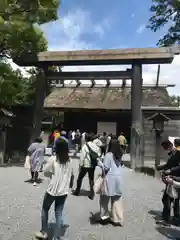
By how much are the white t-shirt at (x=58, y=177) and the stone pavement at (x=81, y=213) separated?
836 millimetres

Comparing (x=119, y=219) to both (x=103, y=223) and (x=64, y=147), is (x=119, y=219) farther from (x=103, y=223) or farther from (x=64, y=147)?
(x=64, y=147)

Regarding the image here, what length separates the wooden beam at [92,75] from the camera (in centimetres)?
1396

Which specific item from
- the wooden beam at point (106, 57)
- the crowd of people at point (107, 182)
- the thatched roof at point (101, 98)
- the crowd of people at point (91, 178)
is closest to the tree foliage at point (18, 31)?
the wooden beam at point (106, 57)

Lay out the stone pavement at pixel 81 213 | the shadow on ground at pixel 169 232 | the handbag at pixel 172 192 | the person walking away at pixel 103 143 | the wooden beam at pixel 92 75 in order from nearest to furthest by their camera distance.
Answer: the stone pavement at pixel 81 213, the shadow on ground at pixel 169 232, the handbag at pixel 172 192, the person walking away at pixel 103 143, the wooden beam at pixel 92 75

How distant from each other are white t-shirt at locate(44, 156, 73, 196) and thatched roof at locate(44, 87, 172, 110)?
49.7 ft

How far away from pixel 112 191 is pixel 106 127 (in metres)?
16.0

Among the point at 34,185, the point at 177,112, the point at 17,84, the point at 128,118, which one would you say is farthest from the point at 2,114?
the point at 128,118

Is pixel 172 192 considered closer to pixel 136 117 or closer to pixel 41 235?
pixel 41 235

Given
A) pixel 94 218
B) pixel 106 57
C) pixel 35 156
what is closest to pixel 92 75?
pixel 106 57

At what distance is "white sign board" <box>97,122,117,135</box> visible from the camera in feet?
69.7

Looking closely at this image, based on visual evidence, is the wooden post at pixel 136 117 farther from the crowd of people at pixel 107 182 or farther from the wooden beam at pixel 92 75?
the crowd of people at pixel 107 182

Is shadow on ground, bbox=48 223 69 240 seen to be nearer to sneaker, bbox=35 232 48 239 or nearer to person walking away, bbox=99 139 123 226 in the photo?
sneaker, bbox=35 232 48 239

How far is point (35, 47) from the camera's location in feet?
44.8

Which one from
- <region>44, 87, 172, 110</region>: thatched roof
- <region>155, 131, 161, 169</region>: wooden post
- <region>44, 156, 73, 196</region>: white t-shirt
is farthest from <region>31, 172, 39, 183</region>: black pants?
<region>44, 87, 172, 110</region>: thatched roof
